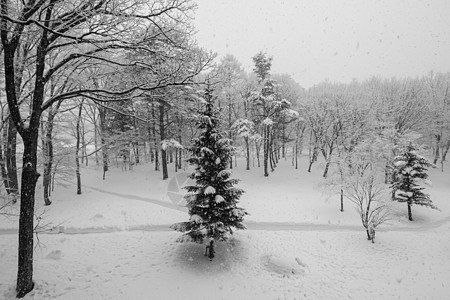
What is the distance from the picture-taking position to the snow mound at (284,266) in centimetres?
1231

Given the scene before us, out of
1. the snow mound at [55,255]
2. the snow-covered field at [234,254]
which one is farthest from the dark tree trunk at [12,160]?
the snow mound at [55,255]

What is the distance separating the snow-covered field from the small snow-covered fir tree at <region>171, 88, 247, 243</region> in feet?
5.58

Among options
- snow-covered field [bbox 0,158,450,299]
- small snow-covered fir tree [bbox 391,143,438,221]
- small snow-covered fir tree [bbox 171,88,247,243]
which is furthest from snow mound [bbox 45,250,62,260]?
small snow-covered fir tree [bbox 391,143,438,221]

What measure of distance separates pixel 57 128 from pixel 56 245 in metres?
10.3

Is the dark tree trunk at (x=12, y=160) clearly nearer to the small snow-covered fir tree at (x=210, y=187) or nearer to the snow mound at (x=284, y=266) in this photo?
the small snow-covered fir tree at (x=210, y=187)

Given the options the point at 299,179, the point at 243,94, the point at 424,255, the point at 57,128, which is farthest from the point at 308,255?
the point at 243,94

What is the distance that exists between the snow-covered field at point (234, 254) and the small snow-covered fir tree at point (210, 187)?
1700 mm

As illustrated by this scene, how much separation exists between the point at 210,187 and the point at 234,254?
440cm

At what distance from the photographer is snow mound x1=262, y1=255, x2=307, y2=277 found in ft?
40.4

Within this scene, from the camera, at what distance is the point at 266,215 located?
20062mm

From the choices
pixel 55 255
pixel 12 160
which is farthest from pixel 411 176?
pixel 12 160

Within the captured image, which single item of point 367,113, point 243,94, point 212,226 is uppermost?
point 243,94

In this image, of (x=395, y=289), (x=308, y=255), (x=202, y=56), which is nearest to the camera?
(x=202, y=56)

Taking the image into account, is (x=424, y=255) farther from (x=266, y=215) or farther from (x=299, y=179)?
(x=299, y=179)
